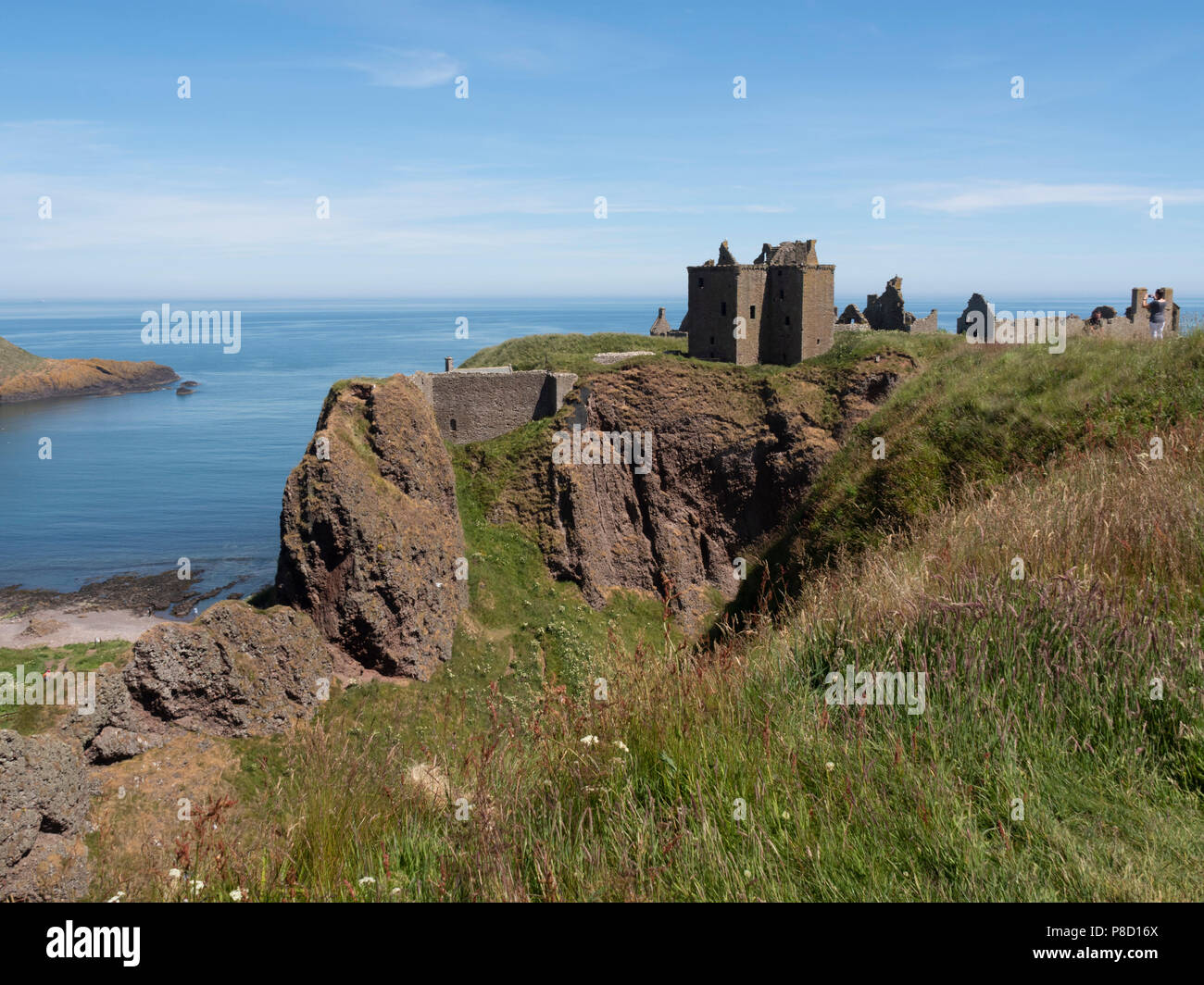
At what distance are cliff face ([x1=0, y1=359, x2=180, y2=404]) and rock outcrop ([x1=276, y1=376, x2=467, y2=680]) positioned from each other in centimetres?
16257

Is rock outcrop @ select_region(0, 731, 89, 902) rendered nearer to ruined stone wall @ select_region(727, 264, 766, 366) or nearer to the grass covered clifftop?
ruined stone wall @ select_region(727, 264, 766, 366)

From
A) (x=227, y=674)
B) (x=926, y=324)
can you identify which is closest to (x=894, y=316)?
(x=926, y=324)

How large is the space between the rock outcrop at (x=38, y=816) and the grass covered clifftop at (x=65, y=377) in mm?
177507

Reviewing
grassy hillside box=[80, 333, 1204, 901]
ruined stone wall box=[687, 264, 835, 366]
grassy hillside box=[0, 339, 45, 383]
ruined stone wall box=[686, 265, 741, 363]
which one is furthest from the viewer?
grassy hillside box=[0, 339, 45, 383]

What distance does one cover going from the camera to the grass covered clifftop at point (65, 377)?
15912cm

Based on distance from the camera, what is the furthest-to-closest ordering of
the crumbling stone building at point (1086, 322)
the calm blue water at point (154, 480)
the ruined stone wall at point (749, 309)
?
the calm blue water at point (154, 480) < the ruined stone wall at point (749, 309) < the crumbling stone building at point (1086, 322)

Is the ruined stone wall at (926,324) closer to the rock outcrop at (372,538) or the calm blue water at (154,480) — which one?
the calm blue water at (154,480)

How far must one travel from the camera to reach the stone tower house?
46062mm

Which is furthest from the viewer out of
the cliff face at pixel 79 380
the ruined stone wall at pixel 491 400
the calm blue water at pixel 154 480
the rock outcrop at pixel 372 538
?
the cliff face at pixel 79 380

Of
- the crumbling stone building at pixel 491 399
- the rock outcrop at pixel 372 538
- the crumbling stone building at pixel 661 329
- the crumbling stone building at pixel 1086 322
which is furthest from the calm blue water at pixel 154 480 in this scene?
the crumbling stone building at pixel 661 329

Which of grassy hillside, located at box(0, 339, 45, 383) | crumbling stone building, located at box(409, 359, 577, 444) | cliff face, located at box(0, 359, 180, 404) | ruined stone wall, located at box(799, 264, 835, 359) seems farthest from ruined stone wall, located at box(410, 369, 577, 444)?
grassy hillside, located at box(0, 339, 45, 383)

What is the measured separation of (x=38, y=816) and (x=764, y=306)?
4234 cm
